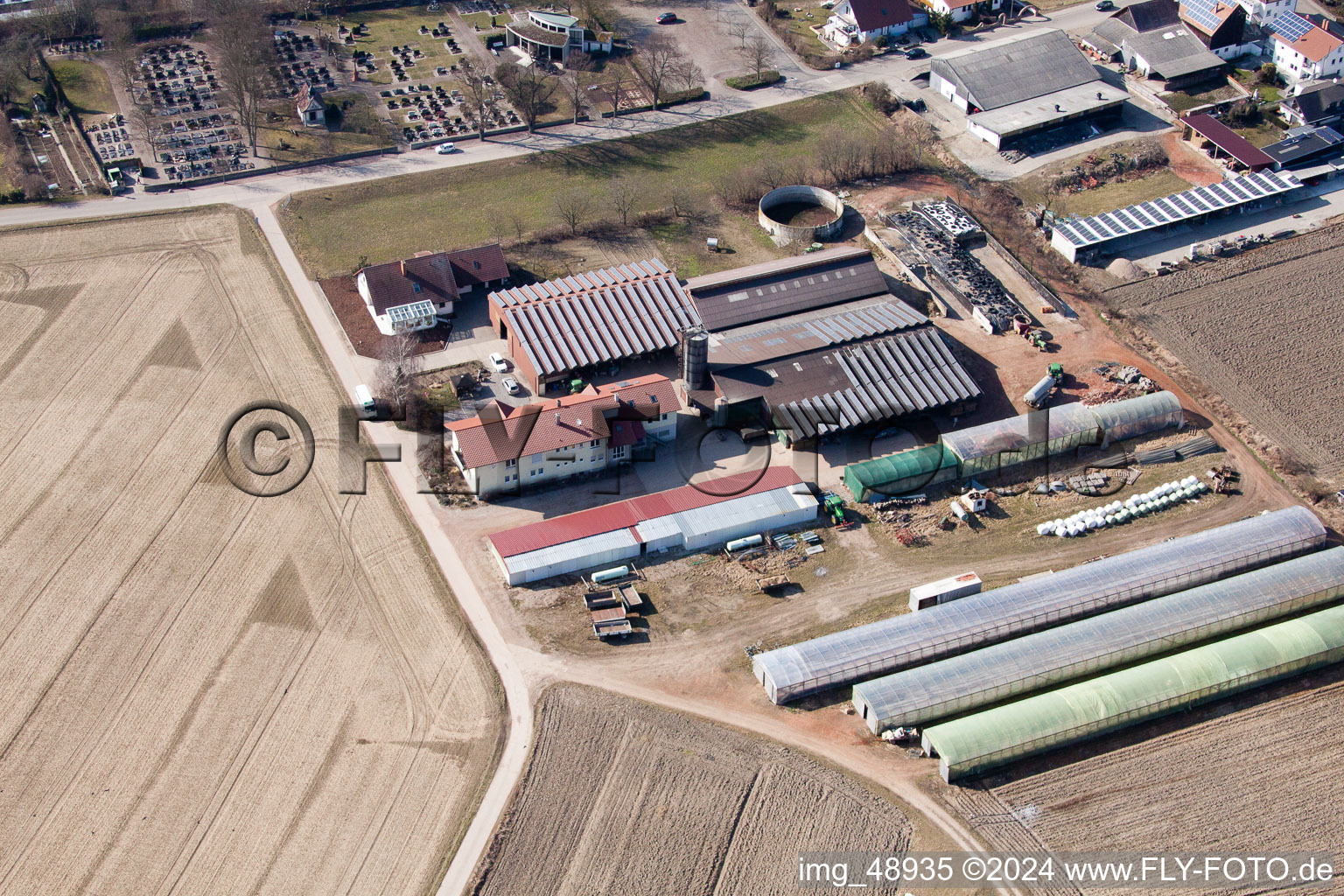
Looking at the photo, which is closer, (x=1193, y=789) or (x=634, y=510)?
(x=1193, y=789)

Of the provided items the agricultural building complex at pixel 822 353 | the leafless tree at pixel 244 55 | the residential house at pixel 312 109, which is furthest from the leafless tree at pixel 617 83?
the agricultural building complex at pixel 822 353

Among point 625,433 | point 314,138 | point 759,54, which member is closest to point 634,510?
point 625,433

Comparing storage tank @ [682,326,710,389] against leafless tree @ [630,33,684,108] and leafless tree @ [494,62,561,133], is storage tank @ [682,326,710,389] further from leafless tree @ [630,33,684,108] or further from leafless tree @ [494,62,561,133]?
leafless tree @ [630,33,684,108]

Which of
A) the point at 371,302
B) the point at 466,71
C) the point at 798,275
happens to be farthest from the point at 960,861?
the point at 466,71

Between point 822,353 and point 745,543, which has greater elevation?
point 822,353

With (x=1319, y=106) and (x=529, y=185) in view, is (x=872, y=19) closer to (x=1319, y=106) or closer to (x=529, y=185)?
(x=1319, y=106)

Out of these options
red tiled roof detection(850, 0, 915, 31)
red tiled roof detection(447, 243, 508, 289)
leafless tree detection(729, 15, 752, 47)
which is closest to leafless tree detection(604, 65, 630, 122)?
leafless tree detection(729, 15, 752, 47)
